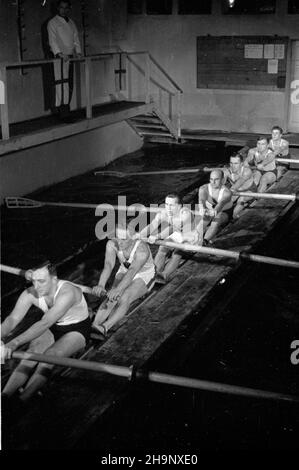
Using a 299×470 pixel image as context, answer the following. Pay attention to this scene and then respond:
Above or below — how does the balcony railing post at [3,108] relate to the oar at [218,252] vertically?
above

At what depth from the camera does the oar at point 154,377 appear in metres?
5.81

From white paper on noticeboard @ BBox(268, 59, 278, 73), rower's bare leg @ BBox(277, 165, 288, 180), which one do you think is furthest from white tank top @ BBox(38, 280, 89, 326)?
white paper on noticeboard @ BBox(268, 59, 278, 73)

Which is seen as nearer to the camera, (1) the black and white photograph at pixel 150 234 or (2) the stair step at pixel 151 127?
(1) the black and white photograph at pixel 150 234

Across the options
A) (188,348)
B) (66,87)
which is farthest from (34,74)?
(188,348)

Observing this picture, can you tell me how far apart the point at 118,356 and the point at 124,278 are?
71.4 inches

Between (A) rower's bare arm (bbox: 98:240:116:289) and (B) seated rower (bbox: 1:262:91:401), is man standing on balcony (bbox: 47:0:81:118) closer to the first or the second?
(A) rower's bare arm (bbox: 98:240:116:289)

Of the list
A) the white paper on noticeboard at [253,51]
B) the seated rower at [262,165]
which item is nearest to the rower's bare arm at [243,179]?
the seated rower at [262,165]

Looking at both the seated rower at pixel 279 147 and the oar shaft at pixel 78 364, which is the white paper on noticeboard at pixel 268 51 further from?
the oar shaft at pixel 78 364

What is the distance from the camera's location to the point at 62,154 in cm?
1555

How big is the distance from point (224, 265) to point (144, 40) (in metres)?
11.9

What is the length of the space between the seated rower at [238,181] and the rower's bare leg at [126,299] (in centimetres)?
458

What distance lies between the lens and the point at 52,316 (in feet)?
21.9

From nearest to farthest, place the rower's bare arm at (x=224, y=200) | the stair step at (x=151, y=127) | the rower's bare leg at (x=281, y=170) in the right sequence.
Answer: the rower's bare arm at (x=224, y=200), the rower's bare leg at (x=281, y=170), the stair step at (x=151, y=127)

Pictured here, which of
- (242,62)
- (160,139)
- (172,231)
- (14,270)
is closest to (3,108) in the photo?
(172,231)
